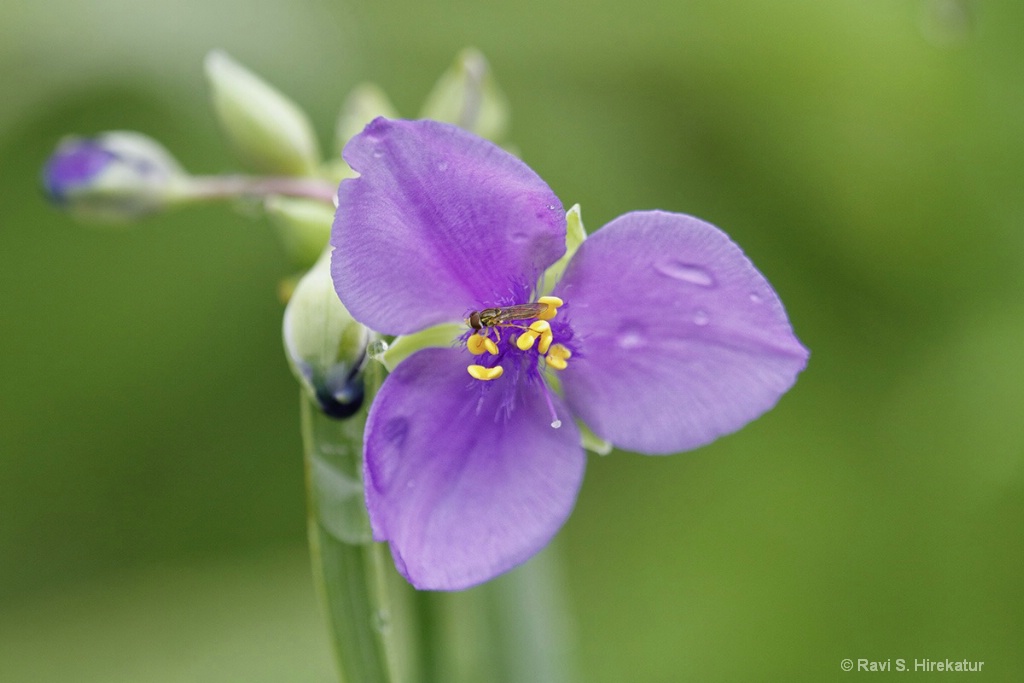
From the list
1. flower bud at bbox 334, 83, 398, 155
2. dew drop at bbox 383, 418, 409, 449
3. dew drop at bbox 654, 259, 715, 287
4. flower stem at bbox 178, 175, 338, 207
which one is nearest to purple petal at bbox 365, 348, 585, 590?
dew drop at bbox 383, 418, 409, 449

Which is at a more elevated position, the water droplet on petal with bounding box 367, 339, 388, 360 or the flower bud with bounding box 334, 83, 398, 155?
the flower bud with bounding box 334, 83, 398, 155

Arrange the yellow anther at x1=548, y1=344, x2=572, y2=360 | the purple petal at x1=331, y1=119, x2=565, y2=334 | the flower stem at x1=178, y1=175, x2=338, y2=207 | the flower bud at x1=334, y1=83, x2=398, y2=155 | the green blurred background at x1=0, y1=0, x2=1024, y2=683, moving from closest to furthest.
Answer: the purple petal at x1=331, y1=119, x2=565, y2=334
the yellow anther at x1=548, y1=344, x2=572, y2=360
the flower stem at x1=178, y1=175, x2=338, y2=207
the flower bud at x1=334, y1=83, x2=398, y2=155
the green blurred background at x1=0, y1=0, x2=1024, y2=683

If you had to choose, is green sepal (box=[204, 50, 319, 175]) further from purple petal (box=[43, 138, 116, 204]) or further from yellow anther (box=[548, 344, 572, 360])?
yellow anther (box=[548, 344, 572, 360])

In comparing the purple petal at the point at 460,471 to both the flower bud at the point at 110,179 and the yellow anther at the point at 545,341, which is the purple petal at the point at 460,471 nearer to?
the yellow anther at the point at 545,341

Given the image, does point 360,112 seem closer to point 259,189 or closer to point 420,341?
point 259,189

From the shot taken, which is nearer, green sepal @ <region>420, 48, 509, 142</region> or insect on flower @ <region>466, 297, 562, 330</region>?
insect on flower @ <region>466, 297, 562, 330</region>

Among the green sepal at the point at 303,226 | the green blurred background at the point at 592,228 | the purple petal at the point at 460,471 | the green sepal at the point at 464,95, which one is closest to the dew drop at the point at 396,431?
the purple petal at the point at 460,471
